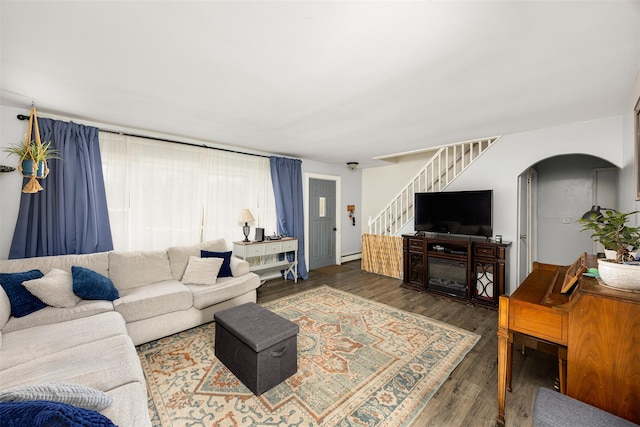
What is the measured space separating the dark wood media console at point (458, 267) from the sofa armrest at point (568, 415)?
2607 mm

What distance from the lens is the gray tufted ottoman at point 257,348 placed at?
6.15 feet

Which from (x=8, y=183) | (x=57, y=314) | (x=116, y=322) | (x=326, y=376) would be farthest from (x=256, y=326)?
(x=8, y=183)

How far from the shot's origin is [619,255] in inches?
52.0

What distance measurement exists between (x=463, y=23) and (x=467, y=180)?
10.1 feet

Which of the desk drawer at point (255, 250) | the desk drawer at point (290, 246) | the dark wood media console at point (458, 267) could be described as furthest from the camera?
the desk drawer at point (290, 246)

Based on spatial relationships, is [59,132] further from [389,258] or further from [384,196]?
[384,196]

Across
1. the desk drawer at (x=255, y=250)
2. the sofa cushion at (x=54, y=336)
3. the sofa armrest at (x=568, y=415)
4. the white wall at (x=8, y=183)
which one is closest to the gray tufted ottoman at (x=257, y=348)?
the sofa cushion at (x=54, y=336)

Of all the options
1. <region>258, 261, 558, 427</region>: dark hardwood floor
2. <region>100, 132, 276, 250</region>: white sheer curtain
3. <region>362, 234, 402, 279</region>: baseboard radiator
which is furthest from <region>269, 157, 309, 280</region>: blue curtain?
<region>362, 234, 402, 279</region>: baseboard radiator

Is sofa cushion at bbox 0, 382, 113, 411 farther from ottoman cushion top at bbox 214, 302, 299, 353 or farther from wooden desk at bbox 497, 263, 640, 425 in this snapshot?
wooden desk at bbox 497, 263, 640, 425

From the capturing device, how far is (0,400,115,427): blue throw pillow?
77 centimetres

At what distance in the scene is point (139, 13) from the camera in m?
1.36

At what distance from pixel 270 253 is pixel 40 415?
3.58 m

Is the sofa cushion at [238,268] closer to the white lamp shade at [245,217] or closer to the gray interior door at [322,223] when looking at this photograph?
the white lamp shade at [245,217]

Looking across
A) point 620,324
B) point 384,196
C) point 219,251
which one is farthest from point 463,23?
point 384,196
